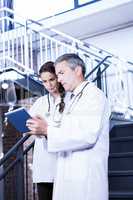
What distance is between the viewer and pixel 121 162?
3648 millimetres

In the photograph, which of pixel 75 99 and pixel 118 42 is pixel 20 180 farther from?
pixel 118 42

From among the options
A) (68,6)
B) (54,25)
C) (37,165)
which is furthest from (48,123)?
(68,6)

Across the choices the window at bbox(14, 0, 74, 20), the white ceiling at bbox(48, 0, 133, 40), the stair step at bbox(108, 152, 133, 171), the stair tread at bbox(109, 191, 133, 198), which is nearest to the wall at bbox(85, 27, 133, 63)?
the white ceiling at bbox(48, 0, 133, 40)

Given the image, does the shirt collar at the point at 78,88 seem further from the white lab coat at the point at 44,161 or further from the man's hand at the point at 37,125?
the white lab coat at the point at 44,161

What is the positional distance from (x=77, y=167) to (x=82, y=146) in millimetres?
111

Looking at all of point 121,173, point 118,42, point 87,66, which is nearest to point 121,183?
point 121,173

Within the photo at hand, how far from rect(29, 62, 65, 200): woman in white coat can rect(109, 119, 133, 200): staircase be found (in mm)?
A: 1147

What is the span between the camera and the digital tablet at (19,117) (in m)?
1.90

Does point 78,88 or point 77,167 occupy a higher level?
point 78,88

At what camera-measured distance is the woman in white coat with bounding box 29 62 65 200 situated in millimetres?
2279

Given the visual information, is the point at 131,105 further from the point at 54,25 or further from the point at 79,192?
the point at 79,192

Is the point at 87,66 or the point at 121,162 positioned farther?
the point at 87,66

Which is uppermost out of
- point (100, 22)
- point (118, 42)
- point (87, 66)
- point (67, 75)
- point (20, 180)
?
point (100, 22)

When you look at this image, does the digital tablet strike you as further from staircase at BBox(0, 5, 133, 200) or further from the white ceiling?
the white ceiling
